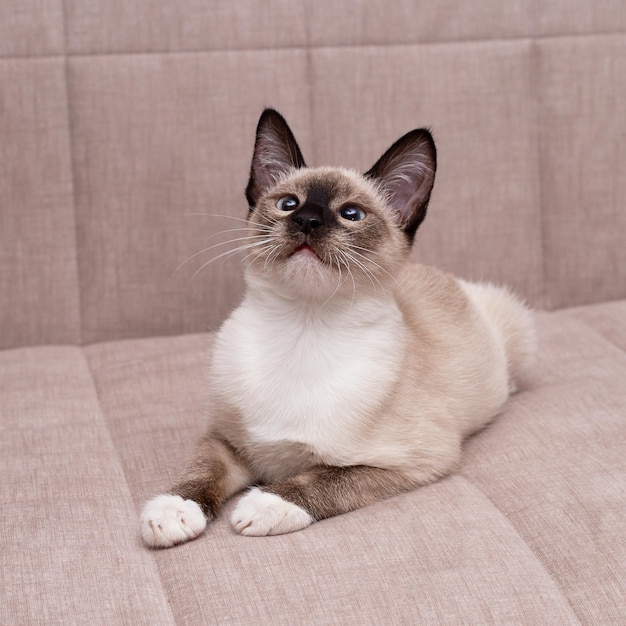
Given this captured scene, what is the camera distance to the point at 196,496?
1740mm

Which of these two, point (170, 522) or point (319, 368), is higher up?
point (319, 368)

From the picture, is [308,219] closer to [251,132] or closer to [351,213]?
[351,213]

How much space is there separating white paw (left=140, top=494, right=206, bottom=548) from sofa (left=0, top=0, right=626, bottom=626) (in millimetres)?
163

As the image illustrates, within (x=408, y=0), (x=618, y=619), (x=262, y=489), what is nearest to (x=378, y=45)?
(x=408, y=0)

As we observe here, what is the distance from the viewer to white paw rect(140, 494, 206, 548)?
5.40 ft

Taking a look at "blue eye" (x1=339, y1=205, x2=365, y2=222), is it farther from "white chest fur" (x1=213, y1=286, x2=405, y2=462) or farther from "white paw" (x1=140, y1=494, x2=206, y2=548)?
"white paw" (x1=140, y1=494, x2=206, y2=548)

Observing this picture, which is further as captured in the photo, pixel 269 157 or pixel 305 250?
pixel 269 157

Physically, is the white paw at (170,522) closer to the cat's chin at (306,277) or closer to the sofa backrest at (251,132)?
the cat's chin at (306,277)

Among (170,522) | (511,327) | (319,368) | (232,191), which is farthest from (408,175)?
(232,191)

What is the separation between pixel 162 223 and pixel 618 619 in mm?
1678

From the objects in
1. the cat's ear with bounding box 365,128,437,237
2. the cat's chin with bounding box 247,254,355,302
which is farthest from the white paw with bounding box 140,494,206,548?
the cat's ear with bounding box 365,128,437,237

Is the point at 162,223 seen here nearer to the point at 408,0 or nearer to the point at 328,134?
the point at 328,134

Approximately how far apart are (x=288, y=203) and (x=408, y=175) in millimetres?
251

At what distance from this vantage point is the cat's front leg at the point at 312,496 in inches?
65.9
